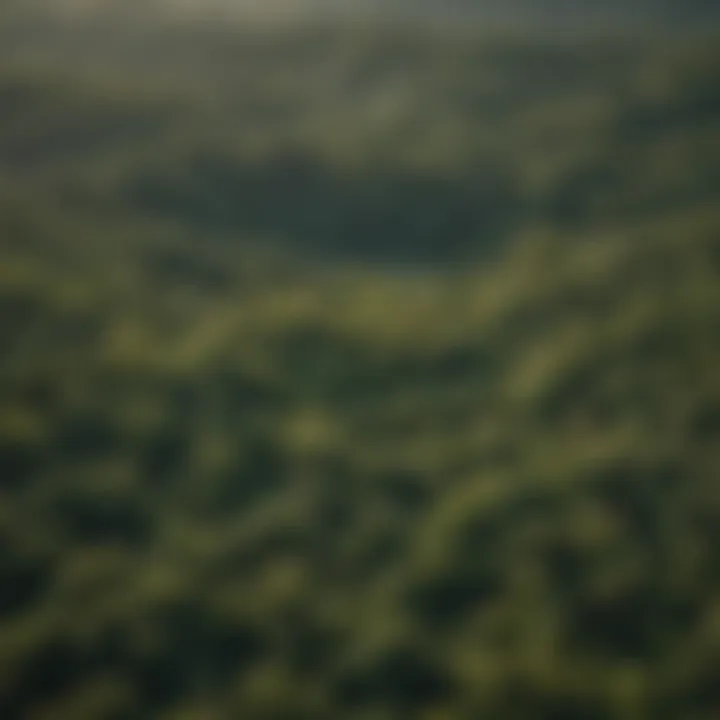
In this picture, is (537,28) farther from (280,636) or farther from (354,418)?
(280,636)

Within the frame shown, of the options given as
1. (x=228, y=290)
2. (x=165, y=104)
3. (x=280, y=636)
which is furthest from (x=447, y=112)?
(x=280, y=636)

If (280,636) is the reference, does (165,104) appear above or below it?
above

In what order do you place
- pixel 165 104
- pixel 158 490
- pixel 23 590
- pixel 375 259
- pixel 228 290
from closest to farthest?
pixel 23 590
pixel 158 490
pixel 228 290
pixel 375 259
pixel 165 104

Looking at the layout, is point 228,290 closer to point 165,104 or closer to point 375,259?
point 375,259

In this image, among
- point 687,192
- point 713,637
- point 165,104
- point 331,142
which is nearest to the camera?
point 713,637

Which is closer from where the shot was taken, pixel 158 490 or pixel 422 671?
pixel 422 671

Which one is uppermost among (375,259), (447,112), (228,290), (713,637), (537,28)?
(537,28)
